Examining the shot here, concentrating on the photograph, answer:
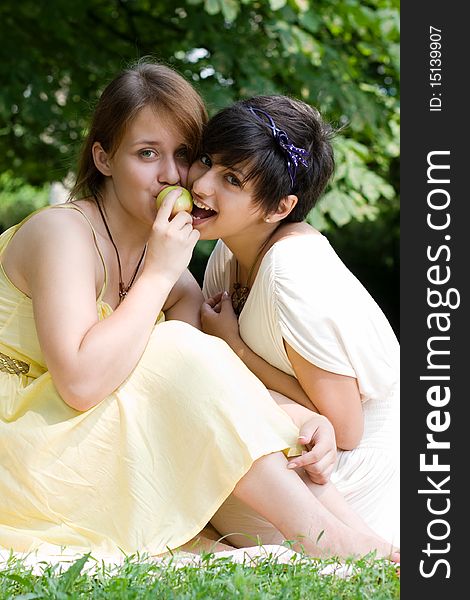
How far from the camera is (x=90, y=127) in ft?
11.4

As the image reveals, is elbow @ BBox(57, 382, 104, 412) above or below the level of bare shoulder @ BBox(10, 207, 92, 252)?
below

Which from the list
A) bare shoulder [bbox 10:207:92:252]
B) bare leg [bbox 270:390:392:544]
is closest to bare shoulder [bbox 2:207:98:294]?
bare shoulder [bbox 10:207:92:252]

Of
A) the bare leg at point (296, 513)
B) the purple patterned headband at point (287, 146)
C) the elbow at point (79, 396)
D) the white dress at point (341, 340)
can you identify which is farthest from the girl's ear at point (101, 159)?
the bare leg at point (296, 513)

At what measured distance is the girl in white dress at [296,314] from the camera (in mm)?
3150

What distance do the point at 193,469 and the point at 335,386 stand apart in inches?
24.1

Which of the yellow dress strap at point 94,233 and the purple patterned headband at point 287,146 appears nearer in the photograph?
the yellow dress strap at point 94,233

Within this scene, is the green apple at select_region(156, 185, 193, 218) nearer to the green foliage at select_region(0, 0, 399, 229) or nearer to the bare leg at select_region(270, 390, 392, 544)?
the bare leg at select_region(270, 390, 392, 544)

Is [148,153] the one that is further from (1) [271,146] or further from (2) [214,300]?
(2) [214,300]

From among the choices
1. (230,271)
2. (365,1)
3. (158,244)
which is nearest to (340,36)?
(365,1)

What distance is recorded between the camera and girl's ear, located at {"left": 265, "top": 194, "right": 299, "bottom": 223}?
3357mm

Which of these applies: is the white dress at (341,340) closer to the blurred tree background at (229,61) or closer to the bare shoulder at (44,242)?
the bare shoulder at (44,242)

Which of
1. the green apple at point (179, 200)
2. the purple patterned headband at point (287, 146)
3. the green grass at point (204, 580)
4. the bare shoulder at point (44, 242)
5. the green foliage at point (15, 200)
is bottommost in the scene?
the green grass at point (204, 580)

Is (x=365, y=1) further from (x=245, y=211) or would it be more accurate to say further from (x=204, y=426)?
(x=204, y=426)

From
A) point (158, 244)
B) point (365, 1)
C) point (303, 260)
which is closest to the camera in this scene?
point (158, 244)
